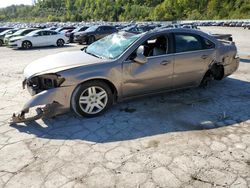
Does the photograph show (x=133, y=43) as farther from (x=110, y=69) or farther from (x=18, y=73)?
(x=18, y=73)

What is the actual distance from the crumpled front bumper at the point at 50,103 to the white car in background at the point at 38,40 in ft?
49.7

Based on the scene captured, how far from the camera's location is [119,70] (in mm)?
4832

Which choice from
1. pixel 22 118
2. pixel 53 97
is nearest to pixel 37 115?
pixel 22 118

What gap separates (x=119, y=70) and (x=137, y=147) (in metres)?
1.60

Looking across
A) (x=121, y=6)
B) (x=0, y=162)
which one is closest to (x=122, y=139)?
(x=0, y=162)

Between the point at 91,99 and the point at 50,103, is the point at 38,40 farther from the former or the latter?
the point at 50,103

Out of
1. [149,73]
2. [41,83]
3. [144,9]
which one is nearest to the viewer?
[41,83]

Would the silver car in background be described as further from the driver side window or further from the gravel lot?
the gravel lot

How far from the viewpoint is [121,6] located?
427ft

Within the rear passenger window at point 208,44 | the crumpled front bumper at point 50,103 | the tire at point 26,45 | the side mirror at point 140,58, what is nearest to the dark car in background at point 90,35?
the tire at point 26,45

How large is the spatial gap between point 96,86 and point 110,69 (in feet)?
1.27

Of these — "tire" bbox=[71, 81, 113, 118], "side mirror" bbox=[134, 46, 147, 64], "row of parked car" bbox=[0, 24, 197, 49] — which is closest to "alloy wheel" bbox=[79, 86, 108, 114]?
"tire" bbox=[71, 81, 113, 118]

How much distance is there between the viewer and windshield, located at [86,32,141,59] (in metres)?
5.07

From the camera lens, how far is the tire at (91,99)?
4.58 metres
